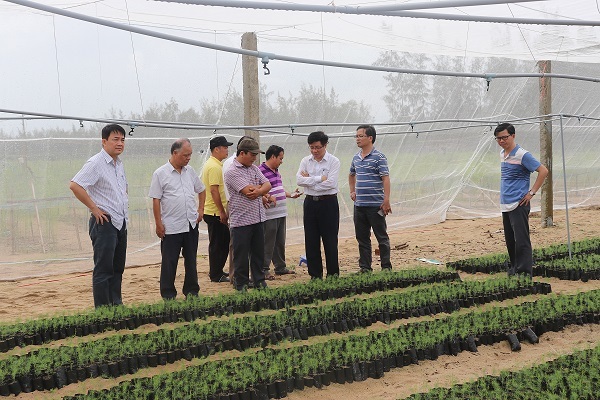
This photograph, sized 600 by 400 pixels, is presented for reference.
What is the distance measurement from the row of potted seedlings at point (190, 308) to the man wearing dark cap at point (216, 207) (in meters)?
1.01

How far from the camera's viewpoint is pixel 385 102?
10500 millimetres

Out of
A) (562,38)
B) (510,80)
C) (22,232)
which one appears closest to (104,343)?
(22,232)

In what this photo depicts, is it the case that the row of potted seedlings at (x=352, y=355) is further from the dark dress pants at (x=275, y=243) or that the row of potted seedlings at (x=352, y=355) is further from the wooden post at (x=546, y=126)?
the wooden post at (x=546, y=126)

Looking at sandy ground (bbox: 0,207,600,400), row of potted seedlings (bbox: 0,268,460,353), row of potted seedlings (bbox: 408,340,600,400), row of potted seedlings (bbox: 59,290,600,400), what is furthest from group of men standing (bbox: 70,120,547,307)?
row of potted seedlings (bbox: 408,340,600,400)

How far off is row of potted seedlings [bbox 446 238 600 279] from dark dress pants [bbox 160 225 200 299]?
3.13 meters

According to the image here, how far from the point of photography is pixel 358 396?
156 inches

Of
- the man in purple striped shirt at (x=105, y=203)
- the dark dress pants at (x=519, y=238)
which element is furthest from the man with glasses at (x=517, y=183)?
the man in purple striped shirt at (x=105, y=203)

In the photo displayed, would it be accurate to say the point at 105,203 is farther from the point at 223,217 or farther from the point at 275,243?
the point at 275,243

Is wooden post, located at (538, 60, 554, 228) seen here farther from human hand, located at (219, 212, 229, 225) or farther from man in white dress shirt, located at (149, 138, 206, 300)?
man in white dress shirt, located at (149, 138, 206, 300)

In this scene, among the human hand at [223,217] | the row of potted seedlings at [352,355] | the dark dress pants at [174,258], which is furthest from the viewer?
the human hand at [223,217]

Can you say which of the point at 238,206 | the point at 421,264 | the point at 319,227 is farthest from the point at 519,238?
the point at 238,206

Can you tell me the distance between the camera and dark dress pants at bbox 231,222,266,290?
6.15 meters

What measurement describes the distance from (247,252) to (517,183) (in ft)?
8.46

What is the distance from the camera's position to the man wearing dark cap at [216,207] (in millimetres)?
6533
